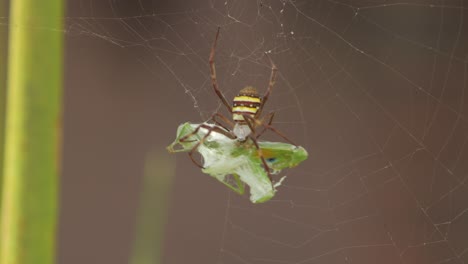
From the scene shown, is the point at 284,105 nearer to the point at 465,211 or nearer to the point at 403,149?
the point at 403,149

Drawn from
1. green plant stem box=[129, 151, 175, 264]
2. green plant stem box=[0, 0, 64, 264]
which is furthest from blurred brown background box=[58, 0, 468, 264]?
green plant stem box=[0, 0, 64, 264]

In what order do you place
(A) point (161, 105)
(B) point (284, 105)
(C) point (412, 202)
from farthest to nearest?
(A) point (161, 105), (C) point (412, 202), (B) point (284, 105)

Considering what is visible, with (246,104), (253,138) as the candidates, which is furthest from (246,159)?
(246,104)

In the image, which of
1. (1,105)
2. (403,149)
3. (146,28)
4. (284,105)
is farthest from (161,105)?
(1,105)

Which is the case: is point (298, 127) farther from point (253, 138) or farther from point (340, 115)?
point (253, 138)

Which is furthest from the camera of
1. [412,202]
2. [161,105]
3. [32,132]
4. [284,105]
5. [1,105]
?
[161,105]

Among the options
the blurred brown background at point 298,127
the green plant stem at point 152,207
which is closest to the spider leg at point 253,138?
the green plant stem at point 152,207
